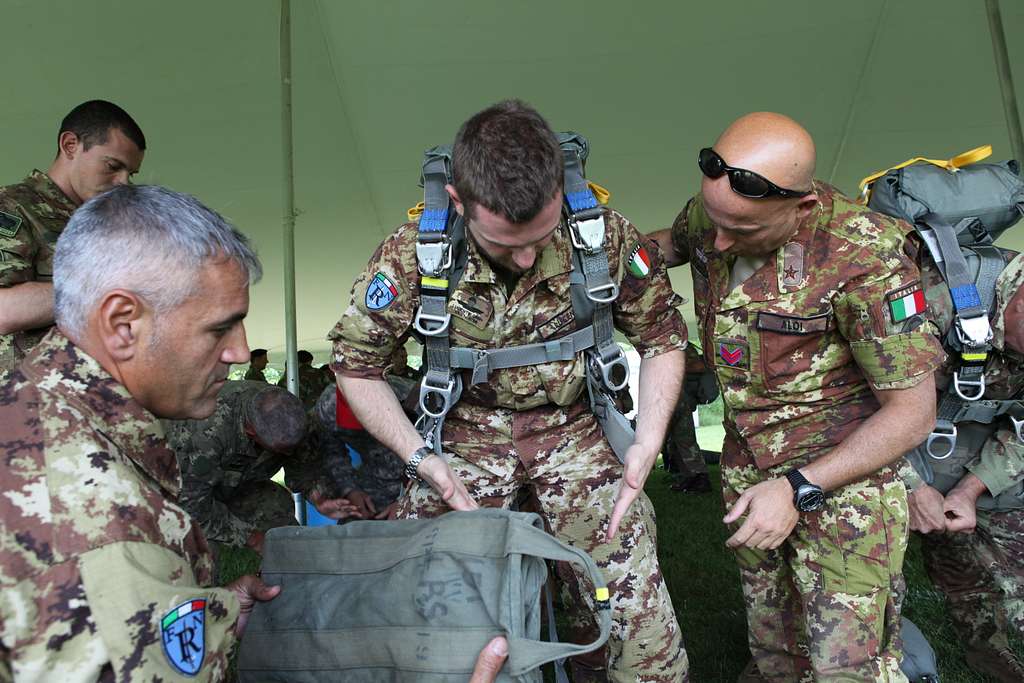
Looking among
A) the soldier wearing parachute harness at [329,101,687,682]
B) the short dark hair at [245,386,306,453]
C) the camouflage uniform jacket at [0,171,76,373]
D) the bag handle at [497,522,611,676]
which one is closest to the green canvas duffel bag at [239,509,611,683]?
the bag handle at [497,522,611,676]

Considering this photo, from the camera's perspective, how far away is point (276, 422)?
4363mm

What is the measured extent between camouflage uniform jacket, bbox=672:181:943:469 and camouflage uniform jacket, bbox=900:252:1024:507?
207mm

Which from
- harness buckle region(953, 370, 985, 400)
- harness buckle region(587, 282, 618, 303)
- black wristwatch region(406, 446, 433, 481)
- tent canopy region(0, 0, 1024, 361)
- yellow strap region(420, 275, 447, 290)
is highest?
tent canopy region(0, 0, 1024, 361)

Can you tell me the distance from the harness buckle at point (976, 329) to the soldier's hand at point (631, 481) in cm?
103

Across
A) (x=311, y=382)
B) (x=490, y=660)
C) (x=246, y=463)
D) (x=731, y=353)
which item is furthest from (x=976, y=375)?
(x=311, y=382)

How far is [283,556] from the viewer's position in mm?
2012

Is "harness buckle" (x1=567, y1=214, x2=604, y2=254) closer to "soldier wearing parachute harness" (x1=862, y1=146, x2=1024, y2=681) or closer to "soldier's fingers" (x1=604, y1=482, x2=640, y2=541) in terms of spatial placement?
"soldier's fingers" (x1=604, y1=482, x2=640, y2=541)

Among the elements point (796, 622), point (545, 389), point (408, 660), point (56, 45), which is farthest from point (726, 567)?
point (56, 45)

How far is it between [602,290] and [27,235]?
6.72 feet

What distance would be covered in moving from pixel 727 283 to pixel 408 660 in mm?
1519

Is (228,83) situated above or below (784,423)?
above

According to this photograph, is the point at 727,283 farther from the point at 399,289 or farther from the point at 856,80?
the point at 856,80

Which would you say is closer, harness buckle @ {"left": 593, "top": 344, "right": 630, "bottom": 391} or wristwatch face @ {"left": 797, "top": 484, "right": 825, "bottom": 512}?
wristwatch face @ {"left": 797, "top": 484, "right": 825, "bottom": 512}

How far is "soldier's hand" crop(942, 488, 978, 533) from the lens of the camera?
2.93 meters
